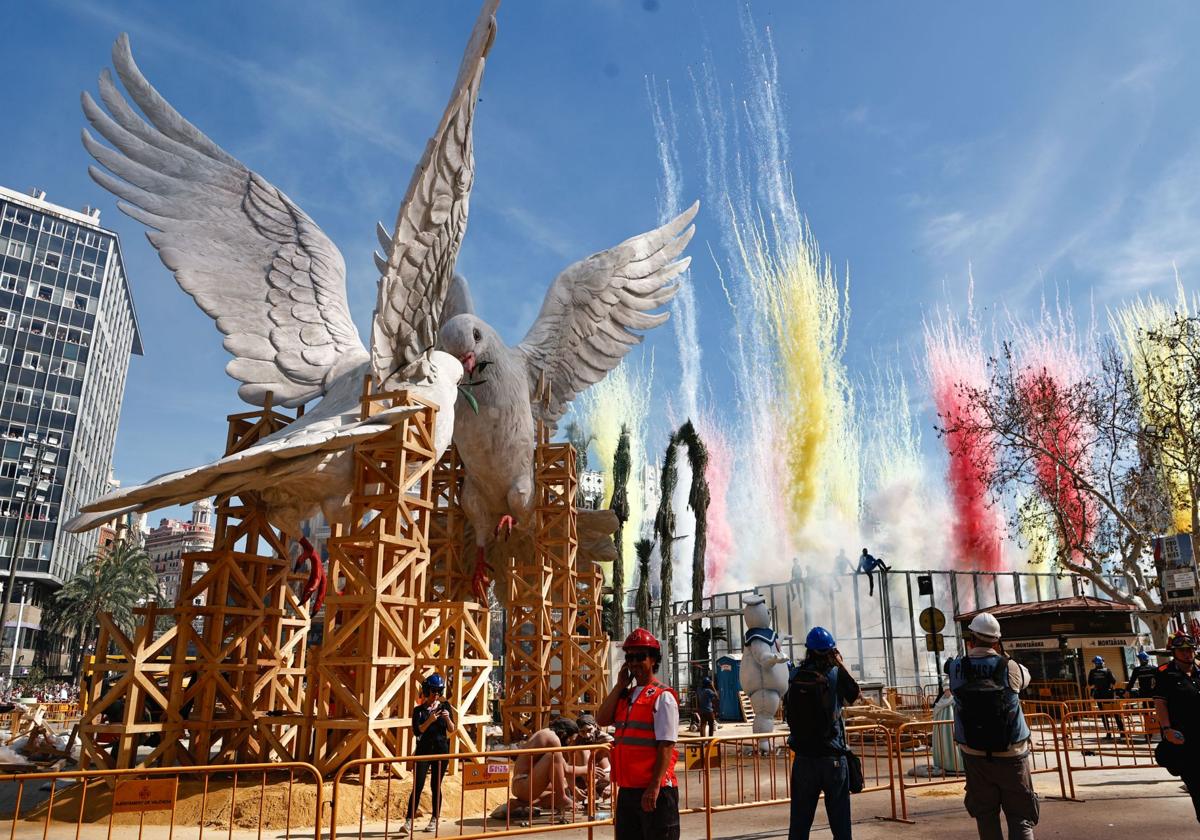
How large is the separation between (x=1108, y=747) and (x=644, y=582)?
18857mm

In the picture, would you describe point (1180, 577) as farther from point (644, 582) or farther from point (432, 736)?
point (644, 582)

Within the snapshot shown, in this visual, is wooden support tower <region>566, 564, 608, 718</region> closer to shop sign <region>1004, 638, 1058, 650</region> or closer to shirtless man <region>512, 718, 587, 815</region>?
shirtless man <region>512, 718, 587, 815</region>

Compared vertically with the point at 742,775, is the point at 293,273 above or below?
above

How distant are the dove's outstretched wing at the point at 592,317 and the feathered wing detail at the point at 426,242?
6.00 m

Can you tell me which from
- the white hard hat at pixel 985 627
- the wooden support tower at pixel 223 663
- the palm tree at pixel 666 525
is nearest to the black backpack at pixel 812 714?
the white hard hat at pixel 985 627

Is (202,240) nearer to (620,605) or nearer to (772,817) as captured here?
(772,817)

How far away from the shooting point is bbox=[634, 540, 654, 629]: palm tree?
104 feet

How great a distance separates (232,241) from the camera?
440 inches

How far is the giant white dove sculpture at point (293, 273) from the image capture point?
9109mm

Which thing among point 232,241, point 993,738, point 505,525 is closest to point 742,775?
point 993,738

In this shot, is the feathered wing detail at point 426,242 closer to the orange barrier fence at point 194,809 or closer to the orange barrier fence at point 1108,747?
the orange barrier fence at point 194,809

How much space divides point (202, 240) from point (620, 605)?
2454 centimetres

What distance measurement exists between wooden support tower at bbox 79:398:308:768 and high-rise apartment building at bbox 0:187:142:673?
5248 centimetres

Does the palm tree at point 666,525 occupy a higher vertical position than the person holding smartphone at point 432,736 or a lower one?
higher
